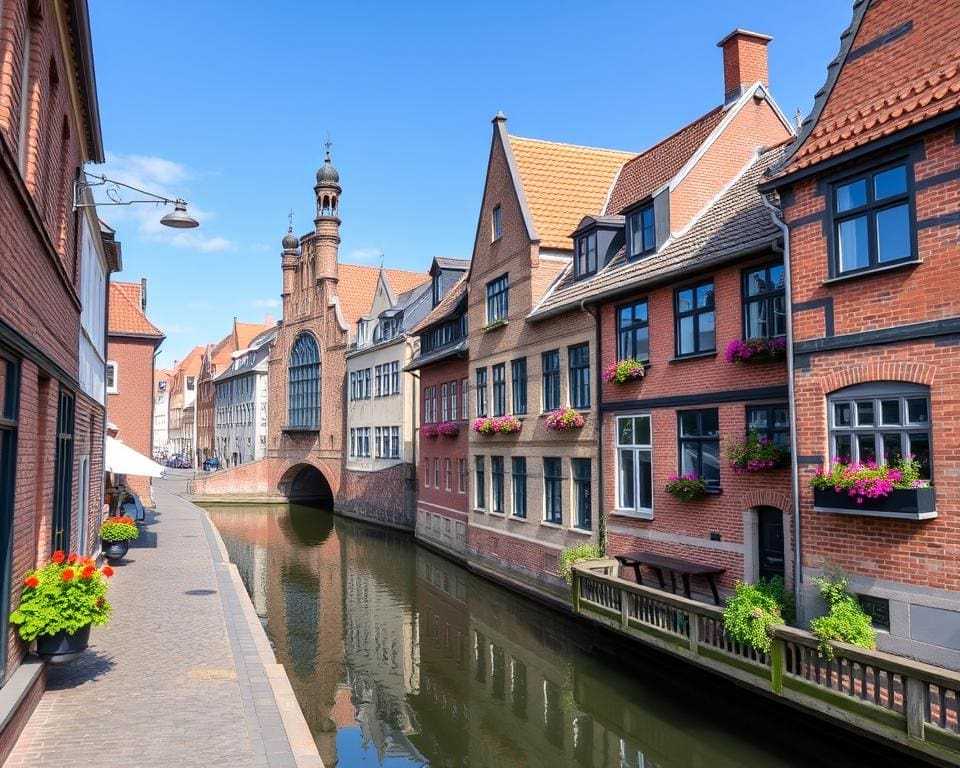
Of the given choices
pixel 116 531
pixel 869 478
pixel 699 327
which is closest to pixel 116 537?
pixel 116 531

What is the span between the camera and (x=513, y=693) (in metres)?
13.6

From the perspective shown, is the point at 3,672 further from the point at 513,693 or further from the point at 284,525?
the point at 284,525

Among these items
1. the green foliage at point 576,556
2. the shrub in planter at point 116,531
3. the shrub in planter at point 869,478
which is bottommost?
the green foliage at point 576,556

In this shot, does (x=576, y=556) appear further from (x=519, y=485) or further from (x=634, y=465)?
(x=519, y=485)

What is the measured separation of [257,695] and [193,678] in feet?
3.78

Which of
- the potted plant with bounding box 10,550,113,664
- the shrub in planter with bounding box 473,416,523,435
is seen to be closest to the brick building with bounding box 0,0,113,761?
the potted plant with bounding box 10,550,113,664

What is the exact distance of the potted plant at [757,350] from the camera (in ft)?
39.9

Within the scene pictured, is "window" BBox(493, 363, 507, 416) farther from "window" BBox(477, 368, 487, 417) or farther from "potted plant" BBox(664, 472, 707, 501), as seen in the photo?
"potted plant" BBox(664, 472, 707, 501)

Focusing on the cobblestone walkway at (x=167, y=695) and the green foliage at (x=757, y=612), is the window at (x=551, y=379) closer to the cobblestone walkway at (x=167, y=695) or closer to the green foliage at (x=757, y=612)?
the green foliage at (x=757, y=612)

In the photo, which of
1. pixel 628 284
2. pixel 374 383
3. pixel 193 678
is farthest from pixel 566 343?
pixel 374 383

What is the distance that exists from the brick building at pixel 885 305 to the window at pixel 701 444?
111 inches

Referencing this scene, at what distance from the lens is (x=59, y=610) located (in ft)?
27.3

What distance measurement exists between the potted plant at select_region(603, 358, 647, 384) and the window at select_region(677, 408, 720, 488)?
4.34 ft

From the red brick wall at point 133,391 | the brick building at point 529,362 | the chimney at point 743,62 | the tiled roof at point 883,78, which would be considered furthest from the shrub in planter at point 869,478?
the red brick wall at point 133,391
